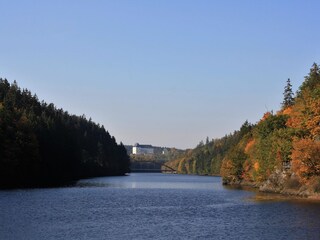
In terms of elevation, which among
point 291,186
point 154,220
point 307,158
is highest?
point 307,158

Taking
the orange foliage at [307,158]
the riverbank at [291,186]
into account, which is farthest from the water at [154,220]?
the orange foliage at [307,158]

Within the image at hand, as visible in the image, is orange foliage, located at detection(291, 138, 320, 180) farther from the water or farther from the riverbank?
the water

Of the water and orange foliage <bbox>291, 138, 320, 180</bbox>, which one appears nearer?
the water

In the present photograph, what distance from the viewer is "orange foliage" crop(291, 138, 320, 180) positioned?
306ft

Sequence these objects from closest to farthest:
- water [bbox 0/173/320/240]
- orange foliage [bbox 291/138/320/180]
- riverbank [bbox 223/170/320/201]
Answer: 1. water [bbox 0/173/320/240]
2. riverbank [bbox 223/170/320/201]
3. orange foliage [bbox 291/138/320/180]

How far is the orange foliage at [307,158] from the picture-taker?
93312 millimetres

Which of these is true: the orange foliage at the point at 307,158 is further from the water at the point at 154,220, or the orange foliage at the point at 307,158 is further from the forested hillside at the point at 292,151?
the water at the point at 154,220

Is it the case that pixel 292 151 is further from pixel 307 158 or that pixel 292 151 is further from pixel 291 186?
pixel 291 186

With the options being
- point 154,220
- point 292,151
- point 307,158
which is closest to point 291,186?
point 292,151

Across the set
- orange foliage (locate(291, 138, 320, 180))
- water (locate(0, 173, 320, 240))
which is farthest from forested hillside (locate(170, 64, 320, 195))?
water (locate(0, 173, 320, 240))

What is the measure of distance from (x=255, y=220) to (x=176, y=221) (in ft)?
32.1

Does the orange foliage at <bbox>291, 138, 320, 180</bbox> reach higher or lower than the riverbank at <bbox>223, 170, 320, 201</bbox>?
higher

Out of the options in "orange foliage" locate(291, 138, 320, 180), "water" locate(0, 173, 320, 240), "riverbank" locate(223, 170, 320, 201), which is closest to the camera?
"water" locate(0, 173, 320, 240)

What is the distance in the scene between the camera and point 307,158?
94.1 m
